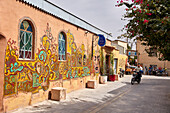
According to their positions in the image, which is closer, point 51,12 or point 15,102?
point 15,102

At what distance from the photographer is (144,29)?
5.47 metres

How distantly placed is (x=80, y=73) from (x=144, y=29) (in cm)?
604

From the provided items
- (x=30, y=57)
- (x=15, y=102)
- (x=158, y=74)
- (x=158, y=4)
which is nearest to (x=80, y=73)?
(x=30, y=57)

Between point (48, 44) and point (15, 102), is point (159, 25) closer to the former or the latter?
point (48, 44)

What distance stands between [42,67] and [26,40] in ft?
4.78

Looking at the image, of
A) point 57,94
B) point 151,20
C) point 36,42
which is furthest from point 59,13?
point 151,20

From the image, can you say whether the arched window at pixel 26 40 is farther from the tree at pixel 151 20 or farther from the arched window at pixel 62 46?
the tree at pixel 151 20

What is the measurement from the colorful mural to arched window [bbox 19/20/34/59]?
266mm

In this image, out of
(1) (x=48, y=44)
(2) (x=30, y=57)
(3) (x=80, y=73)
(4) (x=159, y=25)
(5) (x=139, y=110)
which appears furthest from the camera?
(3) (x=80, y=73)

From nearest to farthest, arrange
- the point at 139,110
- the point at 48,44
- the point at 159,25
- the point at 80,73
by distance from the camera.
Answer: the point at 159,25
the point at 139,110
the point at 48,44
the point at 80,73

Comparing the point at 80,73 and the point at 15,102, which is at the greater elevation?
the point at 80,73

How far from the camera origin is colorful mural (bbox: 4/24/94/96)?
5.66 metres

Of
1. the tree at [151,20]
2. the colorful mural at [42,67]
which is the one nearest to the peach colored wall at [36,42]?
the colorful mural at [42,67]

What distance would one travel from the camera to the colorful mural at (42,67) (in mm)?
5664
